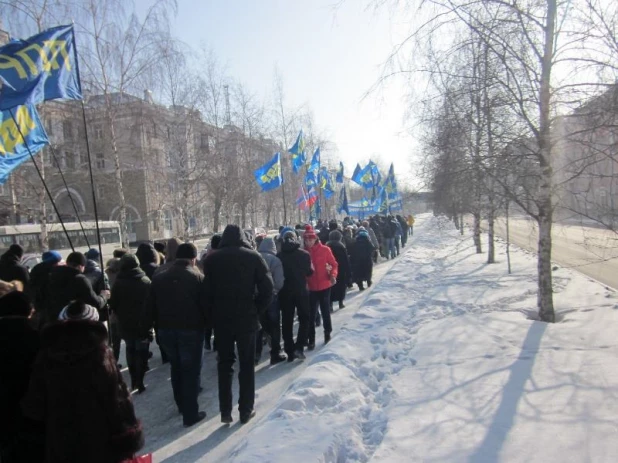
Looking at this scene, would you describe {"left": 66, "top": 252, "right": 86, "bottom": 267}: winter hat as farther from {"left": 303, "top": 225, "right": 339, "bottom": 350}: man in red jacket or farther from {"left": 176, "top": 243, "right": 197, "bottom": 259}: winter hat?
{"left": 303, "top": 225, "right": 339, "bottom": 350}: man in red jacket

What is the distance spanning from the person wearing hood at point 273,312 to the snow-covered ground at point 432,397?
0.30m

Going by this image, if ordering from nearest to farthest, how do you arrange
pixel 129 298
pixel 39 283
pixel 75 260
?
pixel 75 260
pixel 129 298
pixel 39 283

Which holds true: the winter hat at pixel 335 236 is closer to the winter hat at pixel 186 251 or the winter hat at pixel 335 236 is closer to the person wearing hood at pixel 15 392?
the winter hat at pixel 186 251

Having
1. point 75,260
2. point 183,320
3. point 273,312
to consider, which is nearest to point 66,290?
point 75,260

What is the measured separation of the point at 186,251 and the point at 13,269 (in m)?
3.20

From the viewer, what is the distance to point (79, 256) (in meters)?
5.36

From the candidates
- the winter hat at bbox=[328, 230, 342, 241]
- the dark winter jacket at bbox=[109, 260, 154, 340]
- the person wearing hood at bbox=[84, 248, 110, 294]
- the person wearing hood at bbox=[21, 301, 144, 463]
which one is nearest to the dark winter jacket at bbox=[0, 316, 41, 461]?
the person wearing hood at bbox=[21, 301, 144, 463]

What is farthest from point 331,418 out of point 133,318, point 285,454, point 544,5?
point 544,5

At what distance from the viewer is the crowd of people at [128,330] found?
8.37ft

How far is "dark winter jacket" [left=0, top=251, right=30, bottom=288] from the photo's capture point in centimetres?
616

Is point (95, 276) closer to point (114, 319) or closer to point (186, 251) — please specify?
point (114, 319)

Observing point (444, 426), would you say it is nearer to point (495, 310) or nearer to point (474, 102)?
point (495, 310)

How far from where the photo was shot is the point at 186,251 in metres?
4.77

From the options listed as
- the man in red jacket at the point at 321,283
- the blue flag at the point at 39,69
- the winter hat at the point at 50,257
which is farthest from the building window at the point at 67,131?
the man in red jacket at the point at 321,283
